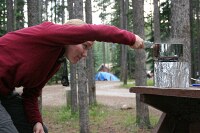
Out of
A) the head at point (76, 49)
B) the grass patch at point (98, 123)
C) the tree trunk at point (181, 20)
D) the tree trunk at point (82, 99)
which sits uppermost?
the tree trunk at point (181, 20)

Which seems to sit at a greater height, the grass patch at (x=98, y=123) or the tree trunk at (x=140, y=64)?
the tree trunk at (x=140, y=64)

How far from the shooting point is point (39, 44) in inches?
99.0

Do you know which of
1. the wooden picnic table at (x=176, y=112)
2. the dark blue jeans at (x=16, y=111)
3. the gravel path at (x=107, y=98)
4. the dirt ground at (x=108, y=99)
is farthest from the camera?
the gravel path at (x=107, y=98)

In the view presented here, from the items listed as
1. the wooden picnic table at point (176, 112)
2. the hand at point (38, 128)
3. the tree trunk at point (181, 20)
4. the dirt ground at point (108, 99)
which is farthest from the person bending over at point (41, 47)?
the dirt ground at point (108, 99)

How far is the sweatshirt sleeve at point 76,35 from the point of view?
2445 millimetres

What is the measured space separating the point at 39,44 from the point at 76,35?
0.29 metres

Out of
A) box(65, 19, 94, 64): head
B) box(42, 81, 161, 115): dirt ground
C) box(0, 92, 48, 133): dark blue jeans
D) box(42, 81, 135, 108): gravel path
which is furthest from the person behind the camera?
box(42, 81, 135, 108): gravel path

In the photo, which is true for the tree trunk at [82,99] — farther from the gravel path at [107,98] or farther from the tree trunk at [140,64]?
the gravel path at [107,98]

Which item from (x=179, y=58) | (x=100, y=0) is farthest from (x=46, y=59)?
(x=100, y=0)

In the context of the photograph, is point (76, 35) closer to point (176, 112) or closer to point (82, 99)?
point (176, 112)

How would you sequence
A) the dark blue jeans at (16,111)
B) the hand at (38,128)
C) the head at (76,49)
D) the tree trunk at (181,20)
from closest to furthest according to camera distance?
1. the head at (76,49)
2. the dark blue jeans at (16,111)
3. the hand at (38,128)
4. the tree trunk at (181,20)

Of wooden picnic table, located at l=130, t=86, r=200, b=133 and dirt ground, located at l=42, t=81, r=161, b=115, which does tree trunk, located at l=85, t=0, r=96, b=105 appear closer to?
dirt ground, located at l=42, t=81, r=161, b=115

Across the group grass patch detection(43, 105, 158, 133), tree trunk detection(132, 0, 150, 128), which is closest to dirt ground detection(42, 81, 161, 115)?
grass patch detection(43, 105, 158, 133)

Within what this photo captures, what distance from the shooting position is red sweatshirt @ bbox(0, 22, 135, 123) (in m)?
2.46
